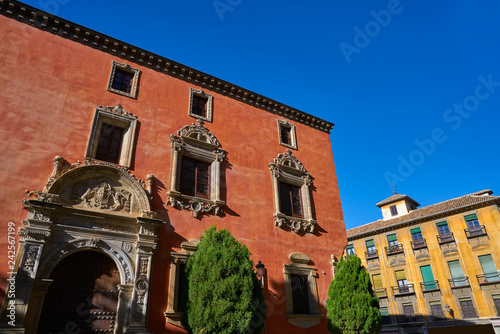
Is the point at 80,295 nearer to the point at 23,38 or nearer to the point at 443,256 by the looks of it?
the point at 23,38

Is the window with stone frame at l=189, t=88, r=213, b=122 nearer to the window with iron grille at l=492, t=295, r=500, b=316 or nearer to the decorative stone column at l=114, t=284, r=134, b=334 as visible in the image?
the decorative stone column at l=114, t=284, r=134, b=334

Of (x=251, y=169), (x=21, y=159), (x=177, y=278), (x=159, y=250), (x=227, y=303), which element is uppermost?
(x=251, y=169)

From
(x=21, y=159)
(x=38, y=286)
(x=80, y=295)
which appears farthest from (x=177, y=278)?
(x=21, y=159)

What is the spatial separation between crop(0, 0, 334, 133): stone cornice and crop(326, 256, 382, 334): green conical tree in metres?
7.48

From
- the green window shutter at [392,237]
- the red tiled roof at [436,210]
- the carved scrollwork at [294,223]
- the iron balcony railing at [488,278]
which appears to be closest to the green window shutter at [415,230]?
the red tiled roof at [436,210]

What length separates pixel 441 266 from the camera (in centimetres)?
2702

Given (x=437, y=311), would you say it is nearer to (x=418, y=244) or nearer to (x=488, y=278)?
(x=488, y=278)

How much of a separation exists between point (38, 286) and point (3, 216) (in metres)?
1.95

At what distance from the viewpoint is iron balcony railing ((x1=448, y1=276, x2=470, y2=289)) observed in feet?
83.5

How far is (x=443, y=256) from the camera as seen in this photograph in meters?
27.2

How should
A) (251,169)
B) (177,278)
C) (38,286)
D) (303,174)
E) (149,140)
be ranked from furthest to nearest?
(303,174) < (251,169) < (149,140) < (177,278) < (38,286)

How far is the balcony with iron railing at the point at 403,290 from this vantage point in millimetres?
28156

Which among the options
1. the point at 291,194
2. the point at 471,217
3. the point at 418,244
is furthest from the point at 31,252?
the point at 471,217

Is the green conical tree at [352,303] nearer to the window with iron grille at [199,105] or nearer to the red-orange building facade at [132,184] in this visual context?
the red-orange building facade at [132,184]
